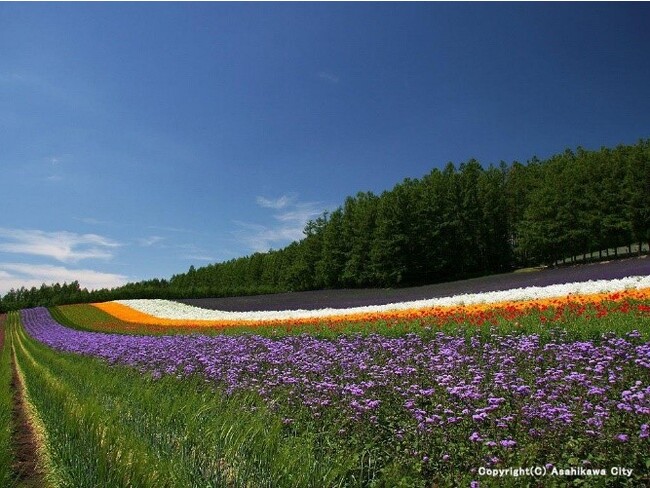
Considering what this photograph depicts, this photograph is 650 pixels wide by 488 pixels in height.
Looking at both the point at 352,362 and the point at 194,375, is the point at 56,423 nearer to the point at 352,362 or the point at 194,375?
the point at 194,375

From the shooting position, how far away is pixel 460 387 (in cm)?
485

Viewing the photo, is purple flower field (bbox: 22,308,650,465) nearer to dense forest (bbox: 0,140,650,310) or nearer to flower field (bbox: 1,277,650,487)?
flower field (bbox: 1,277,650,487)

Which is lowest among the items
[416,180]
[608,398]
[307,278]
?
[608,398]

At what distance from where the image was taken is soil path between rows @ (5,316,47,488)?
5453 millimetres

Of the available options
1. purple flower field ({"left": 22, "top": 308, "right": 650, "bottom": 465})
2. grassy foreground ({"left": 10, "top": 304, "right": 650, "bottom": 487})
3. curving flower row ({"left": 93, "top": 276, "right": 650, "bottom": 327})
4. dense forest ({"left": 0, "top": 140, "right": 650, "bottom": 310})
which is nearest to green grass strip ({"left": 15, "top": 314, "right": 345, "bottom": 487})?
grassy foreground ({"left": 10, "top": 304, "right": 650, "bottom": 487})

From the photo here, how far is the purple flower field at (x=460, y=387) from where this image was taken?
4.18 m

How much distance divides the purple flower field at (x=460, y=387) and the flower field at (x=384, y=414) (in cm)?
2

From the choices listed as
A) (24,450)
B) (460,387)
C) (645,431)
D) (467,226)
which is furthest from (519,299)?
(467,226)

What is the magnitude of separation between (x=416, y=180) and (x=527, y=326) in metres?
49.1

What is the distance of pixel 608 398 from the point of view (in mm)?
4938

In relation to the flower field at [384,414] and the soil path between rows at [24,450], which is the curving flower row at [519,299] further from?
the soil path between rows at [24,450]

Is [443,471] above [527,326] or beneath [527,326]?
beneath

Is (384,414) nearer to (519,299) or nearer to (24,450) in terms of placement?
(24,450)

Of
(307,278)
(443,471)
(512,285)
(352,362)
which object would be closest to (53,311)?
(307,278)
